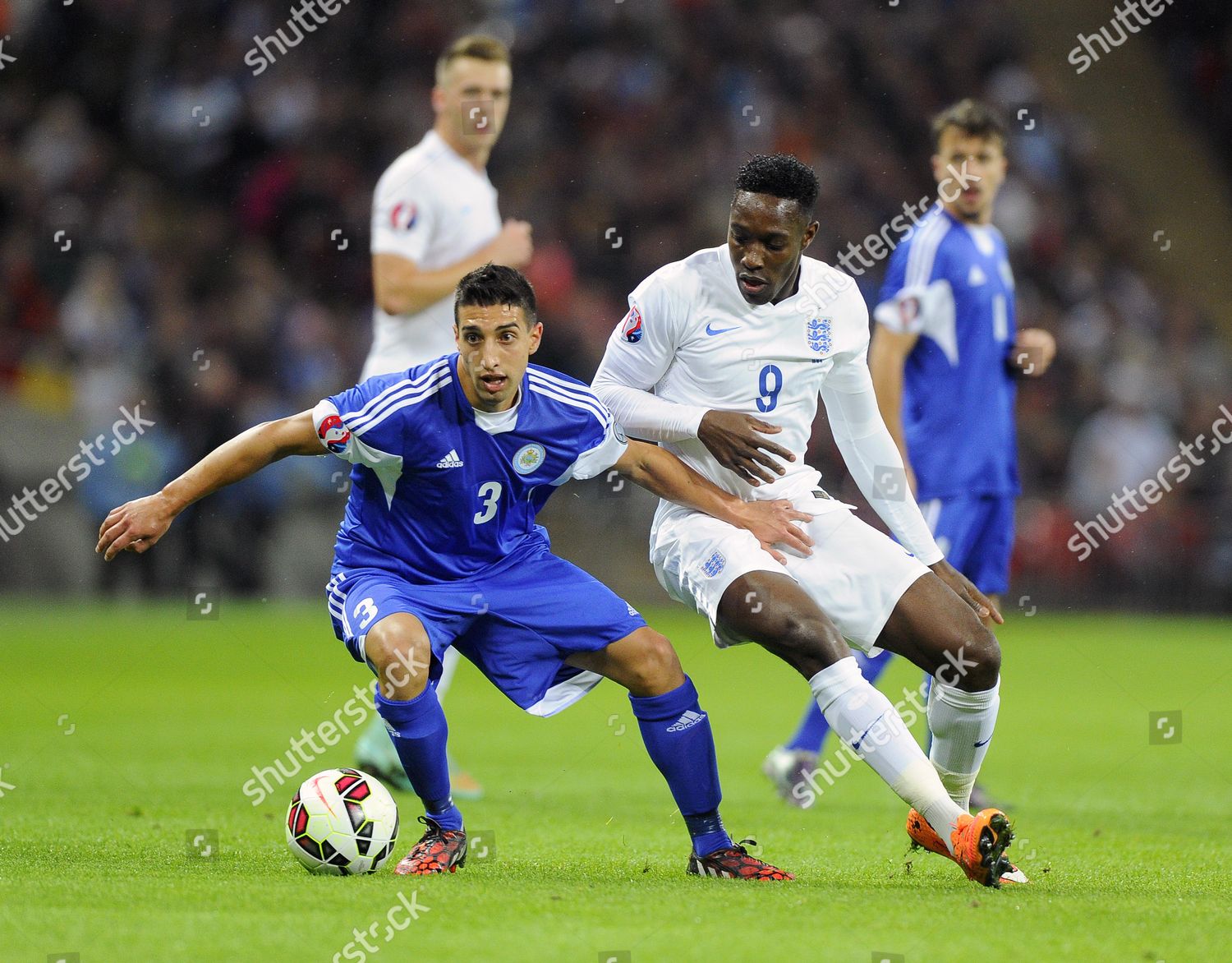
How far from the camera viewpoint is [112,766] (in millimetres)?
7863

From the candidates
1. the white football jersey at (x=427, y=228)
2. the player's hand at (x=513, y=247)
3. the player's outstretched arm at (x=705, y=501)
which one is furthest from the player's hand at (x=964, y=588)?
the white football jersey at (x=427, y=228)

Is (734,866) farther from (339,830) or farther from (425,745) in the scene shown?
(339,830)

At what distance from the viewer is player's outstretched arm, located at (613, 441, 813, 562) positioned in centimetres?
542

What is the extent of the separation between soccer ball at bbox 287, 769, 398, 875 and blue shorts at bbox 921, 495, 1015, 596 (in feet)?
10.3

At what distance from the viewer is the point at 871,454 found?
5.79 metres

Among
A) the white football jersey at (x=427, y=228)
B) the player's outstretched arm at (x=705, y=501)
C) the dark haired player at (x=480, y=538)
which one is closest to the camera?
the dark haired player at (x=480, y=538)

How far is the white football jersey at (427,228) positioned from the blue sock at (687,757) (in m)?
2.70

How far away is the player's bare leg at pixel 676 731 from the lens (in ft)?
16.9

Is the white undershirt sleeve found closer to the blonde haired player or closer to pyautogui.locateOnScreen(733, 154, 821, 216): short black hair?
pyautogui.locateOnScreen(733, 154, 821, 216): short black hair

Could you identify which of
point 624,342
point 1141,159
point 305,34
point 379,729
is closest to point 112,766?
point 379,729

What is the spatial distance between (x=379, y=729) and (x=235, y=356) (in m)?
9.83
